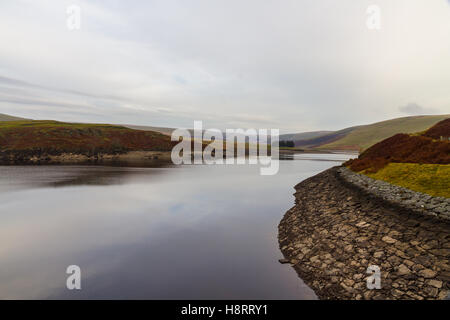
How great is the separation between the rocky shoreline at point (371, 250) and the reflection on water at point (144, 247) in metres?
1.30

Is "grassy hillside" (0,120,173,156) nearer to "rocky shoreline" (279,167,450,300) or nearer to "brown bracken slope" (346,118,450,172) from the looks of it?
"brown bracken slope" (346,118,450,172)

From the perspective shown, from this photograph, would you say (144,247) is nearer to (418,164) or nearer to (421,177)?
(421,177)

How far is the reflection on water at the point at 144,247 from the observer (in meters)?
9.58

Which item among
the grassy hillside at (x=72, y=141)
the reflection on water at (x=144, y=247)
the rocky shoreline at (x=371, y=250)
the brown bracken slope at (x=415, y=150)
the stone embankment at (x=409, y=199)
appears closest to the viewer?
→ the rocky shoreline at (x=371, y=250)

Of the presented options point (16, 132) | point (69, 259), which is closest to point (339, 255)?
point (69, 259)

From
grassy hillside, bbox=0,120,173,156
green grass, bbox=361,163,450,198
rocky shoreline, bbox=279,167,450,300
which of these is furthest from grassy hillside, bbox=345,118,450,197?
grassy hillside, bbox=0,120,173,156

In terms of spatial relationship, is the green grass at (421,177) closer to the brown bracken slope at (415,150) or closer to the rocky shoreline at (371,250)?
the brown bracken slope at (415,150)

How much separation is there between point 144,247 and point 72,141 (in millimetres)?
89544

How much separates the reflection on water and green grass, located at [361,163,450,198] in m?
10.5

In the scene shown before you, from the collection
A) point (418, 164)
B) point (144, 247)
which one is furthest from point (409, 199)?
point (144, 247)

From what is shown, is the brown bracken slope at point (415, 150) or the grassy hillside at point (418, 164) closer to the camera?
the grassy hillside at point (418, 164)

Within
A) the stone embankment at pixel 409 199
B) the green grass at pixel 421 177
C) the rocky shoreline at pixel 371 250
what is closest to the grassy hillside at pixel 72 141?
the rocky shoreline at pixel 371 250

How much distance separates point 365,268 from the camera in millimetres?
9516
